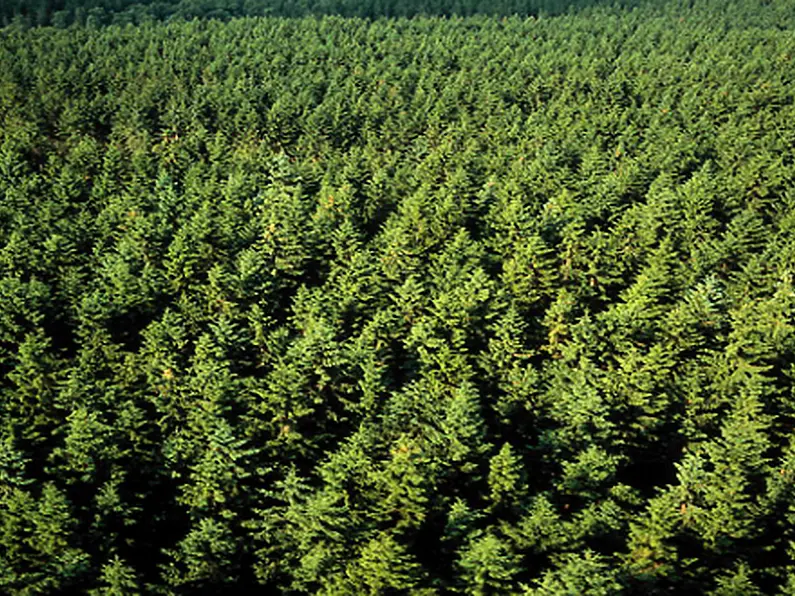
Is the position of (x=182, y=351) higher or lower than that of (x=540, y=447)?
higher

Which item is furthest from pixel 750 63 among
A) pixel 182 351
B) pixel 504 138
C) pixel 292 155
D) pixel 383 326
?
pixel 182 351

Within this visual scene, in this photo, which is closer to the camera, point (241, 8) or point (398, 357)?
point (398, 357)

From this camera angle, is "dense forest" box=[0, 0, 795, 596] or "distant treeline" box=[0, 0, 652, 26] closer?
"dense forest" box=[0, 0, 795, 596]

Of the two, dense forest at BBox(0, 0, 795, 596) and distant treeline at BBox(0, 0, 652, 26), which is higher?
distant treeline at BBox(0, 0, 652, 26)

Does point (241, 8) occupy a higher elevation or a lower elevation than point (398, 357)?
higher

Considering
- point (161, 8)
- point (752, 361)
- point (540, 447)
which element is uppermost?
point (161, 8)

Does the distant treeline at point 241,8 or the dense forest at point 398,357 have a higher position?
the distant treeline at point 241,8

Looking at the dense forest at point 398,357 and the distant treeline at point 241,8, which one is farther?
the distant treeline at point 241,8

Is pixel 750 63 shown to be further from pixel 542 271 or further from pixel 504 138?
pixel 542 271
